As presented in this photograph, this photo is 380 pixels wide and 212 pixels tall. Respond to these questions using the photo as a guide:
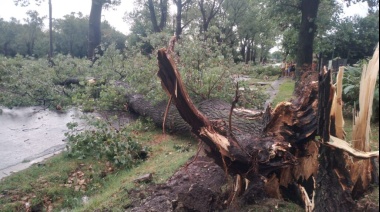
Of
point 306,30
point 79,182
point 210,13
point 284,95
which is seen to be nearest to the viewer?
point 79,182

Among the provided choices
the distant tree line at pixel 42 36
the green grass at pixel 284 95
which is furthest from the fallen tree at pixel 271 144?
the distant tree line at pixel 42 36

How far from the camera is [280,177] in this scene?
325 cm

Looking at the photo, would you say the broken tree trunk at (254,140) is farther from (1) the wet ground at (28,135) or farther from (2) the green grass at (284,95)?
(1) the wet ground at (28,135)

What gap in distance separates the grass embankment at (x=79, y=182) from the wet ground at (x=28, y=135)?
0.53 m

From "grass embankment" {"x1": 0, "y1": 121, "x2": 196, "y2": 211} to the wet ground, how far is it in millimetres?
531

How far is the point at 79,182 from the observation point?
5102 mm

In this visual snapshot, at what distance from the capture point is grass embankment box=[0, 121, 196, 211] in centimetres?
429

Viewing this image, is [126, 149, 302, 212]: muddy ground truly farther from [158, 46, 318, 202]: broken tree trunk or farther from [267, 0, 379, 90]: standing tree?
[267, 0, 379, 90]: standing tree

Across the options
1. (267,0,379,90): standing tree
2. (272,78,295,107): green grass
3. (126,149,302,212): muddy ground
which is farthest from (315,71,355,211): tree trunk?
(267,0,379,90): standing tree

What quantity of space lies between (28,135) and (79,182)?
3247 mm

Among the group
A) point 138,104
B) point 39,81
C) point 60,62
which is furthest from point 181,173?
point 60,62

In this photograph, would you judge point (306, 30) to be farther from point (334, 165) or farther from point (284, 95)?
point (334, 165)

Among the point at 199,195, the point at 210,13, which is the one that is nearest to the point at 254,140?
the point at 199,195

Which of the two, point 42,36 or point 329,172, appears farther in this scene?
point 42,36
